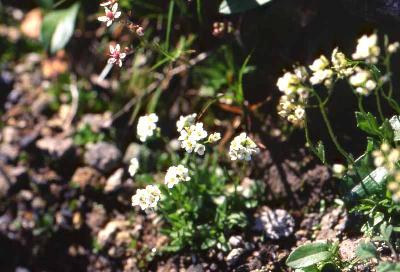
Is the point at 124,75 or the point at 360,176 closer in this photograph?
the point at 360,176

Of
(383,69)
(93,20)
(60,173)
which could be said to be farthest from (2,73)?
(383,69)

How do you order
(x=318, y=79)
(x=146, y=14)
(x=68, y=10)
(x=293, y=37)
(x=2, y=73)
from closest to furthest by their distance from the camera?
(x=318, y=79), (x=293, y=37), (x=146, y=14), (x=68, y=10), (x=2, y=73)

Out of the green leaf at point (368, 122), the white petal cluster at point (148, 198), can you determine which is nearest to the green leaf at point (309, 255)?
the green leaf at point (368, 122)

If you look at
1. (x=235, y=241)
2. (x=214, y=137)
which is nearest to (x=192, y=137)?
(x=214, y=137)

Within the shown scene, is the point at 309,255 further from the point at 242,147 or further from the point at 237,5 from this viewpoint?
the point at 237,5

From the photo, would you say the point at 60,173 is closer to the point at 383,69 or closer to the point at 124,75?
the point at 124,75

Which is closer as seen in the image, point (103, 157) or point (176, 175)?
point (176, 175)

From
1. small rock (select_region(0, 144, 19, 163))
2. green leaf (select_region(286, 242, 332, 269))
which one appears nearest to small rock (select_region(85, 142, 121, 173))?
small rock (select_region(0, 144, 19, 163))
